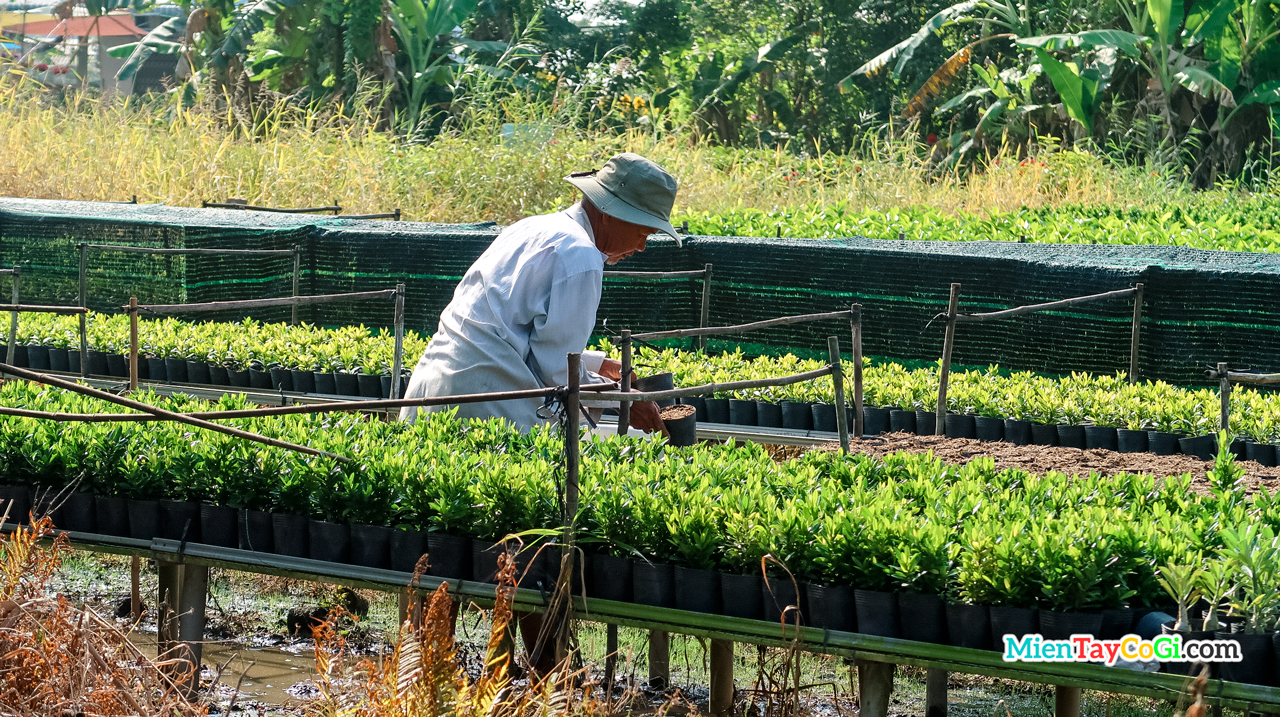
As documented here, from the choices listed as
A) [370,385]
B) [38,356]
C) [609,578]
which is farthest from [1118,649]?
[38,356]

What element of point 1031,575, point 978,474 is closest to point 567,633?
point 1031,575

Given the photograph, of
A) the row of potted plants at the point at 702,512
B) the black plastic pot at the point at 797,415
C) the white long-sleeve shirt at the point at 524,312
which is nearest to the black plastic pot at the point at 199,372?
the row of potted plants at the point at 702,512

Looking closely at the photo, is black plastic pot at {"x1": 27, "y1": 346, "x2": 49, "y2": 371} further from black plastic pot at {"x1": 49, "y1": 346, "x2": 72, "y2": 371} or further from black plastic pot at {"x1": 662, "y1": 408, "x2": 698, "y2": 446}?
black plastic pot at {"x1": 662, "y1": 408, "x2": 698, "y2": 446}

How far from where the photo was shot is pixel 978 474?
424cm

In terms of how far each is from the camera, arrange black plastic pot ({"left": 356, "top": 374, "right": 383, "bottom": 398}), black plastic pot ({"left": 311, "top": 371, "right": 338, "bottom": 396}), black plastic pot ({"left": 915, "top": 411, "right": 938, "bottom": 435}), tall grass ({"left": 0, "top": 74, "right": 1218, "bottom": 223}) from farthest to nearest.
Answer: tall grass ({"left": 0, "top": 74, "right": 1218, "bottom": 223}), black plastic pot ({"left": 311, "top": 371, "right": 338, "bottom": 396}), black plastic pot ({"left": 356, "top": 374, "right": 383, "bottom": 398}), black plastic pot ({"left": 915, "top": 411, "right": 938, "bottom": 435})

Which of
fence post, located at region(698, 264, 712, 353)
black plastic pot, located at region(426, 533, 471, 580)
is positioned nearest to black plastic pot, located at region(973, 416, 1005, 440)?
fence post, located at region(698, 264, 712, 353)

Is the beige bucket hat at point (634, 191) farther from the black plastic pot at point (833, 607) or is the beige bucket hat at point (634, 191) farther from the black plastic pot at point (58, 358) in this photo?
the black plastic pot at point (58, 358)

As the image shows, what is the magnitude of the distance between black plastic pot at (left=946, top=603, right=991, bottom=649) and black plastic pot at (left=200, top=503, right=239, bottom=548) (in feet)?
7.74

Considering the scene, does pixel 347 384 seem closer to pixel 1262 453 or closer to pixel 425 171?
pixel 1262 453

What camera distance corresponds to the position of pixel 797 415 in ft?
22.9

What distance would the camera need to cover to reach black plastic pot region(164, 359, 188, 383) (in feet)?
27.2

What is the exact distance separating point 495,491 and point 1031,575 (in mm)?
1593

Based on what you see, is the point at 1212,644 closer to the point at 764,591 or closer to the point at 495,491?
the point at 764,591

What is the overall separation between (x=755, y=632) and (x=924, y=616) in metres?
0.46
